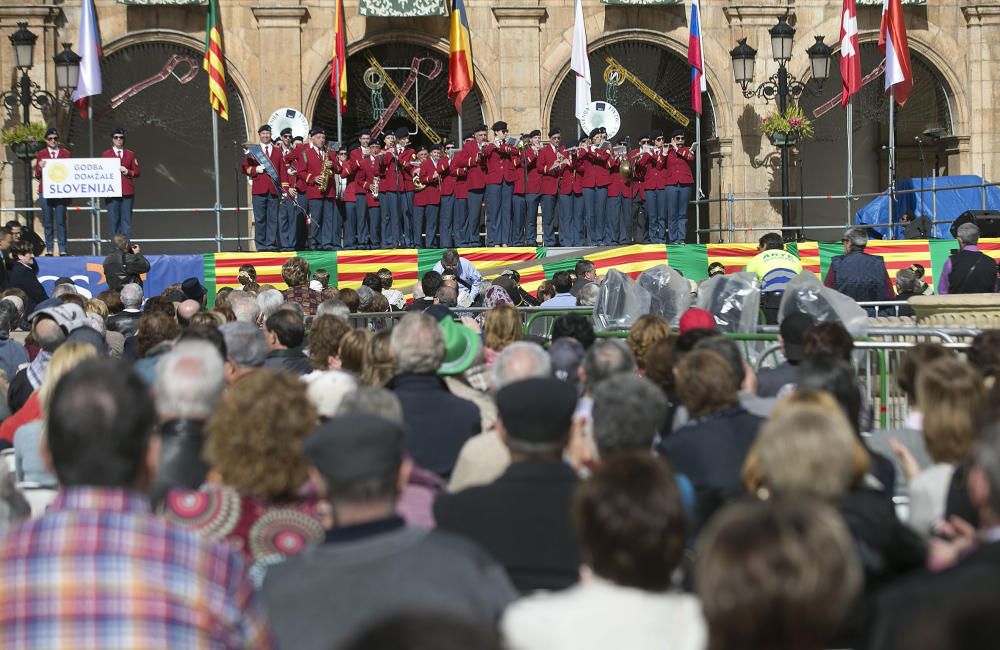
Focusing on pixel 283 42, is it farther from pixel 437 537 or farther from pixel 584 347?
pixel 437 537

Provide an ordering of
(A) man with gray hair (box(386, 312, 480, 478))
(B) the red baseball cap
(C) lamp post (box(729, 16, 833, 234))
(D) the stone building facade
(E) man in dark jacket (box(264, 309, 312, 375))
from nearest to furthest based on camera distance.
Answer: (A) man with gray hair (box(386, 312, 480, 478)) → (E) man in dark jacket (box(264, 309, 312, 375)) → (B) the red baseball cap → (C) lamp post (box(729, 16, 833, 234)) → (D) the stone building facade

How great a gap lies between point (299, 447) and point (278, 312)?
3.68 meters

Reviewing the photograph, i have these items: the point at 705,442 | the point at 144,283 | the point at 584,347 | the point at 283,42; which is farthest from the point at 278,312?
the point at 283,42

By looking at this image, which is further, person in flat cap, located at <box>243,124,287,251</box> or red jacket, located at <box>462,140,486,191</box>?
red jacket, located at <box>462,140,486,191</box>

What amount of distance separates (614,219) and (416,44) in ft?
16.3

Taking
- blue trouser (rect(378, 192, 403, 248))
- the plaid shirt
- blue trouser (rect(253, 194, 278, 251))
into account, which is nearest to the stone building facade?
blue trouser (rect(253, 194, 278, 251))

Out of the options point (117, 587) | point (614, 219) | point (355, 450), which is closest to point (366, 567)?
point (355, 450)

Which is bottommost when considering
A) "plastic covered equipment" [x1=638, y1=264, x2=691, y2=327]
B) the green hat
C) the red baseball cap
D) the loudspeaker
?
the green hat

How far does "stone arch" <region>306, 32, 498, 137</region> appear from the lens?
2319 cm

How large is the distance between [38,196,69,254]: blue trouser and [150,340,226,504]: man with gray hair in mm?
15581

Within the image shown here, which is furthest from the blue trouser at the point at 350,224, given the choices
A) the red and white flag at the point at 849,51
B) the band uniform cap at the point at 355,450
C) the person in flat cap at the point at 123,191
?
the band uniform cap at the point at 355,450

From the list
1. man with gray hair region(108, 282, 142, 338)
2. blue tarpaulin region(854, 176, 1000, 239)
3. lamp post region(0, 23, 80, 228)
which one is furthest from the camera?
blue tarpaulin region(854, 176, 1000, 239)

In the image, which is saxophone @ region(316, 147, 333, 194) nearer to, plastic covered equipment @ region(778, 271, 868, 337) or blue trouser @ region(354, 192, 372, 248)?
blue trouser @ region(354, 192, 372, 248)

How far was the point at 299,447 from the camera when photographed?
4223 millimetres
